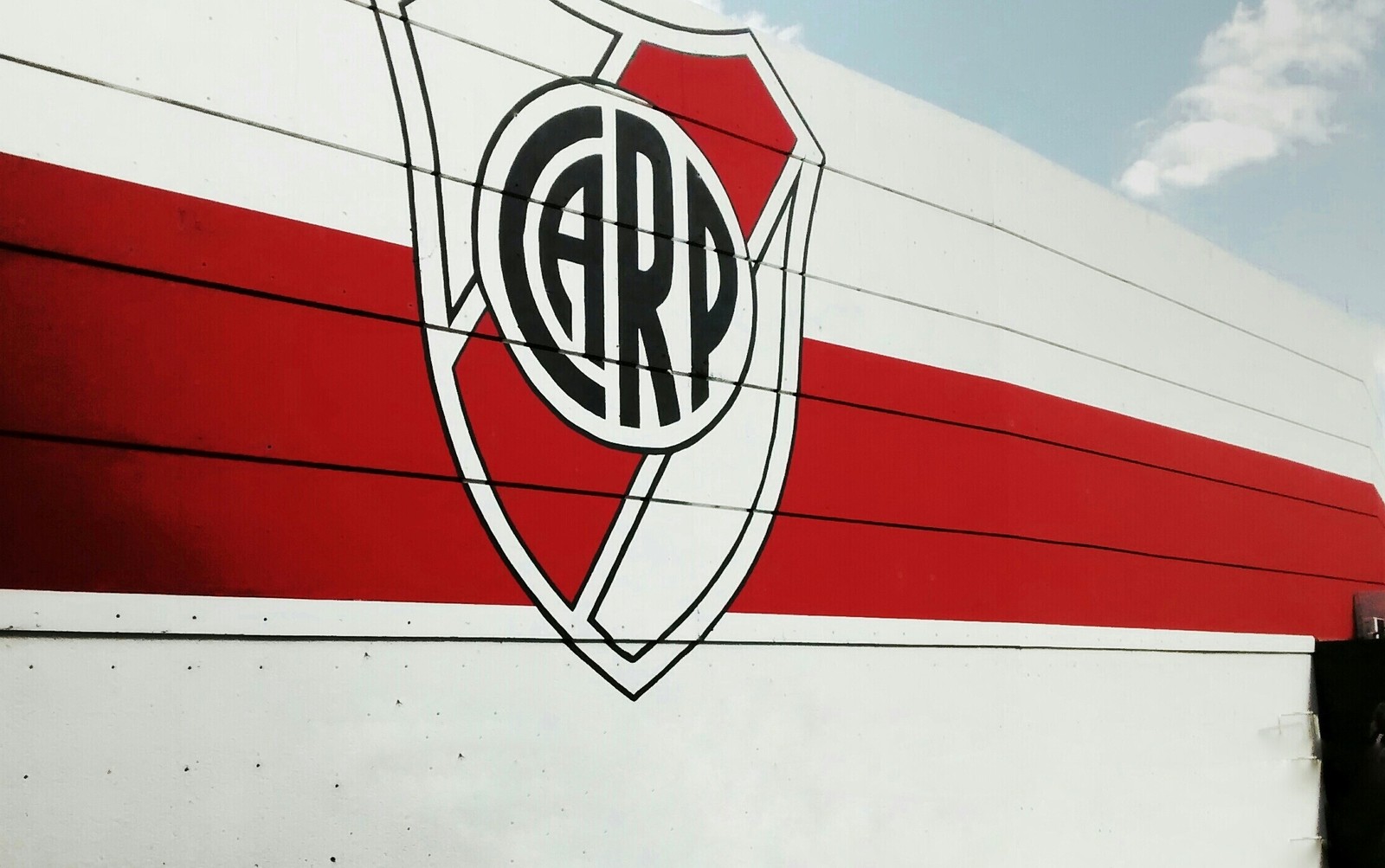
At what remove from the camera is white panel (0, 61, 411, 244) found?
1501 millimetres

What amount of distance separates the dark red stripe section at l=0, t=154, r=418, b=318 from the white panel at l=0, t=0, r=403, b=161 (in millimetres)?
143

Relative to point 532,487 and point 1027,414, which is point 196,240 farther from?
point 1027,414

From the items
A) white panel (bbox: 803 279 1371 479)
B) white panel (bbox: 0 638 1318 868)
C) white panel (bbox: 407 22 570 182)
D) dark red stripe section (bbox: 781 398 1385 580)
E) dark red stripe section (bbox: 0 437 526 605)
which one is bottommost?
white panel (bbox: 0 638 1318 868)

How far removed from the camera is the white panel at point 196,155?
150 cm

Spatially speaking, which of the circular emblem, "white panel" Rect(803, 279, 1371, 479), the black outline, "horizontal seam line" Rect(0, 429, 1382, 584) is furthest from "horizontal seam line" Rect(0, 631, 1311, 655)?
"white panel" Rect(803, 279, 1371, 479)

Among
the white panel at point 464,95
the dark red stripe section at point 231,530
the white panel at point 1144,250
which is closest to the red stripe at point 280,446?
the dark red stripe section at point 231,530

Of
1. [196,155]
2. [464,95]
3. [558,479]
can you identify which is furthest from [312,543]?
[464,95]

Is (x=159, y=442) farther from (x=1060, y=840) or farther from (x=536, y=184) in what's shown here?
(x=1060, y=840)

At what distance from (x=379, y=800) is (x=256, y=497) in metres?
0.50

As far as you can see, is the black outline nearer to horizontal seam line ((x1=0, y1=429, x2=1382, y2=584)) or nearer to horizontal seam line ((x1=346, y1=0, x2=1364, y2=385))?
horizontal seam line ((x1=0, y1=429, x2=1382, y2=584))

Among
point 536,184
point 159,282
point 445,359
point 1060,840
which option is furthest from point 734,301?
point 1060,840

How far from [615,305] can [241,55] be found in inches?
29.8

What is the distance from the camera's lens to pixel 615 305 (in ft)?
6.77

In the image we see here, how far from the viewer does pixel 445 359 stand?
183 cm
